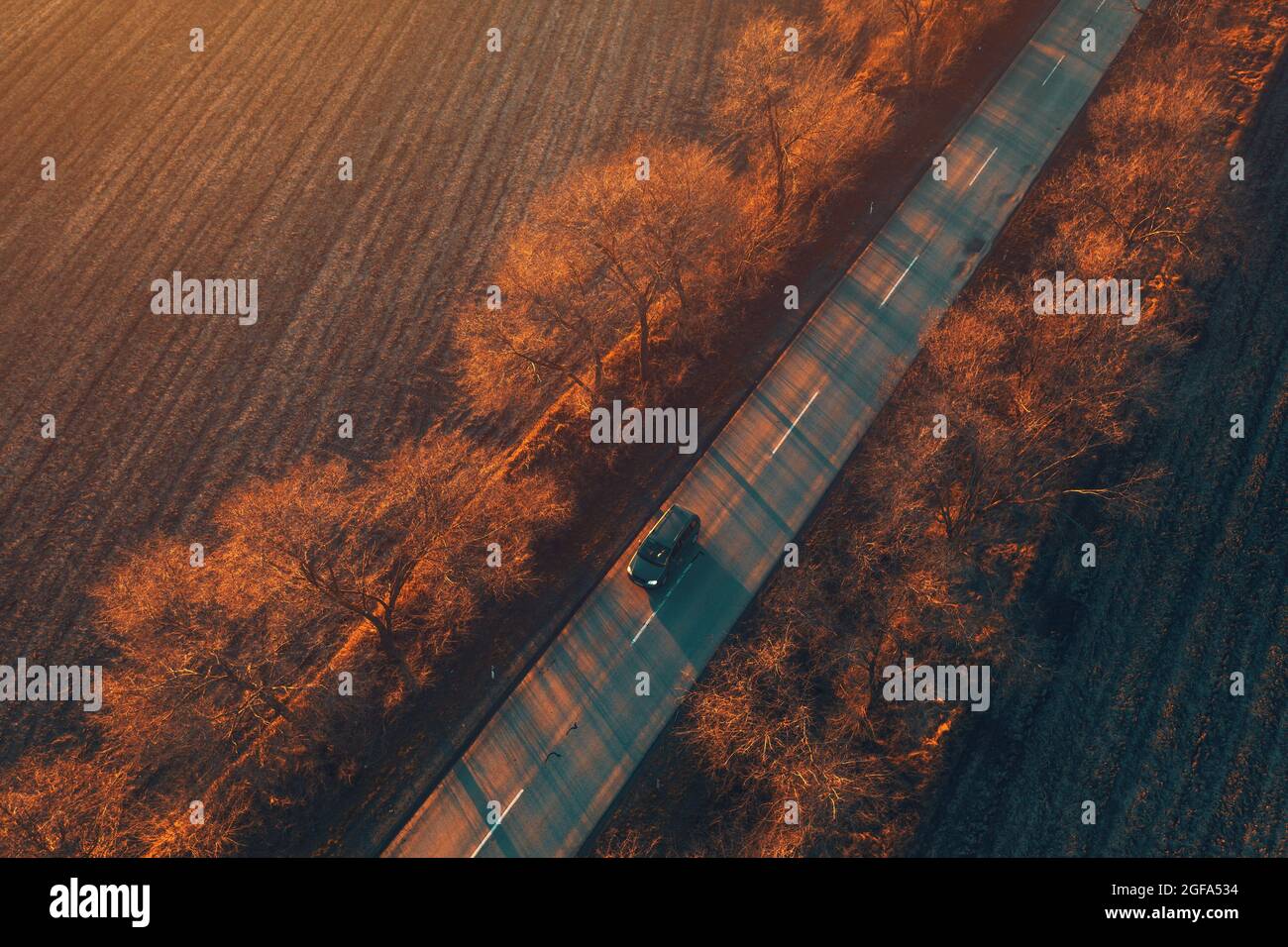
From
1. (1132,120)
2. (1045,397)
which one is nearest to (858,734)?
(1045,397)

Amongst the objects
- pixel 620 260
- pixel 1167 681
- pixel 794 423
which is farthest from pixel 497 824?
pixel 1167 681

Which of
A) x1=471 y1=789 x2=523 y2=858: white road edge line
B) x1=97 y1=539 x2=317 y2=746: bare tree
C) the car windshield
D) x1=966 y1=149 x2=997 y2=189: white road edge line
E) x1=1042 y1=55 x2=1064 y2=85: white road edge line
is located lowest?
x1=471 y1=789 x2=523 y2=858: white road edge line

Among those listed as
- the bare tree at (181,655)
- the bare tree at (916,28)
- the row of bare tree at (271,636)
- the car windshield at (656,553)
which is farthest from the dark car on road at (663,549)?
the bare tree at (916,28)

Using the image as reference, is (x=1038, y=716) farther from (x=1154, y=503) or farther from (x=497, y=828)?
(x=497, y=828)

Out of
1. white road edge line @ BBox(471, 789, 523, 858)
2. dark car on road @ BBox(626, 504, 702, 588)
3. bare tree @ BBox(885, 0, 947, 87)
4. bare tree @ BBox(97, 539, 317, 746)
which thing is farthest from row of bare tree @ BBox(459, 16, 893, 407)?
white road edge line @ BBox(471, 789, 523, 858)

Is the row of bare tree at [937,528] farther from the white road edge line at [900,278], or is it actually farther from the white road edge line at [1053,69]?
the white road edge line at [1053,69]

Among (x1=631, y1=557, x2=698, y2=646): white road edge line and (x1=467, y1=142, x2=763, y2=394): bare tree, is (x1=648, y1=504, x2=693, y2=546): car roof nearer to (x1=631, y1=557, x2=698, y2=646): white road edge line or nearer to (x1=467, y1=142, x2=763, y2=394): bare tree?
(x1=631, y1=557, x2=698, y2=646): white road edge line

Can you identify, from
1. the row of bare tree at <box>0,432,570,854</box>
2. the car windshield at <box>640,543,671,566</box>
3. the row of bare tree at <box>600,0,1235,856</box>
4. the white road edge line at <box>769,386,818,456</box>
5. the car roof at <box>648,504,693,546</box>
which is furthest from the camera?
the white road edge line at <box>769,386,818,456</box>
